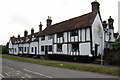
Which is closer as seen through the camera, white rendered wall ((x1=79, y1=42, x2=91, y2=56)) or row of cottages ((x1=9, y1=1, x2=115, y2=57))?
white rendered wall ((x1=79, y1=42, x2=91, y2=56))

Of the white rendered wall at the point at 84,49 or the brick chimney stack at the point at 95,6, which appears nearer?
the white rendered wall at the point at 84,49

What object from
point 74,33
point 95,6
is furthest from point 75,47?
point 95,6

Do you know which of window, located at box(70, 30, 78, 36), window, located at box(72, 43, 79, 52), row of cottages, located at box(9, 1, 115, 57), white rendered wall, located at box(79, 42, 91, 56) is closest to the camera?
white rendered wall, located at box(79, 42, 91, 56)

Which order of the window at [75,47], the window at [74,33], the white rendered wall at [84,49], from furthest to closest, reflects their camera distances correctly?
1. the window at [74,33]
2. the window at [75,47]
3. the white rendered wall at [84,49]

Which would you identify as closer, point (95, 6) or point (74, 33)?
point (95, 6)

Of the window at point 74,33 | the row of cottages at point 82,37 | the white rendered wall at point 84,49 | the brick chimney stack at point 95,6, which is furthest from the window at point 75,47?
the brick chimney stack at point 95,6

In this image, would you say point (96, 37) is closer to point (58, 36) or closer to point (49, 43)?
point (58, 36)

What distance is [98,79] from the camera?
9.74m

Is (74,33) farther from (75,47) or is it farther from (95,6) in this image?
(95,6)

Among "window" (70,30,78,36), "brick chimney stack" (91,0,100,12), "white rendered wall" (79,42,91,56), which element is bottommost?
"white rendered wall" (79,42,91,56)

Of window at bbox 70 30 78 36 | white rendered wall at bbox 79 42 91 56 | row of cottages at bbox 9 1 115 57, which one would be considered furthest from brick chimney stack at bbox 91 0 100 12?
white rendered wall at bbox 79 42 91 56

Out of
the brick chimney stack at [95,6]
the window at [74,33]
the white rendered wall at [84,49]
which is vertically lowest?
the white rendered wall at [84,49]

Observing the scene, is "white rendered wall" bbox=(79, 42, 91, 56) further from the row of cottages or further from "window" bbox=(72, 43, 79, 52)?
"window" bbox=(72, 43, 79, 52)

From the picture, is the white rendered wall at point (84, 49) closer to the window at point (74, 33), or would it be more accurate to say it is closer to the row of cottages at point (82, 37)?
the row of cottages at point (82, 37)
